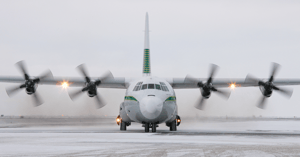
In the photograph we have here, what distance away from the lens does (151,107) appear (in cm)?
2023

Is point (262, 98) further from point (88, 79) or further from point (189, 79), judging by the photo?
point (88, 79)

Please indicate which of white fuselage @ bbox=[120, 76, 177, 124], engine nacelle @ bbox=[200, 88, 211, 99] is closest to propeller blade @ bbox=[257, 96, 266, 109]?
engine nacelle @ bbox=[200, 88, 211, 99]

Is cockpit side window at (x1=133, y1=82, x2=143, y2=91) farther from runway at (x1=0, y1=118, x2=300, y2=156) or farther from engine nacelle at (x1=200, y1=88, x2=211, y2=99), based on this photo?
engine nacelle at (x1=200, y1=88, x2=211, y2=99)

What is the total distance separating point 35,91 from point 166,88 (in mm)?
10330

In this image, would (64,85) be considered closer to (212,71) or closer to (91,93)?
(91,93)

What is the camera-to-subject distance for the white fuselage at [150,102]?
20545 millimetres

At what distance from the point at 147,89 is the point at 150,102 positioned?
1477 millimetres

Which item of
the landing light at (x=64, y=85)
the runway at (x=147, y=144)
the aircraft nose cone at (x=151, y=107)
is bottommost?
the runway at (x=147, y=144)

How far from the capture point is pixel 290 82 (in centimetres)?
2925

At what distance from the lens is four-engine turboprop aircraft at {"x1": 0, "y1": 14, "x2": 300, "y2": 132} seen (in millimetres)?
21172

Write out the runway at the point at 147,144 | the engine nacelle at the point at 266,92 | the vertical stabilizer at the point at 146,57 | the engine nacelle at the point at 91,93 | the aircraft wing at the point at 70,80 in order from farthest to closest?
the vertical stabilizer at the point at 146,57, the aircraft wing at the point at 70,80, the engine nacelle at the point at 266,92, the engine nacelle at the point at 91,93, the runway at the point at 147,144

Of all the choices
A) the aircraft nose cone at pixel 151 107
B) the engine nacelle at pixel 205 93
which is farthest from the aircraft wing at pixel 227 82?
the aircraft nose cone at pixel 151 107

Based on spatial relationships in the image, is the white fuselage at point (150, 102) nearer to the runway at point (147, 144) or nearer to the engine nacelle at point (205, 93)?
the runway at point (147, 144)

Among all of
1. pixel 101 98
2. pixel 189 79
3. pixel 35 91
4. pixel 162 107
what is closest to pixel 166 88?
pixel 162 107
